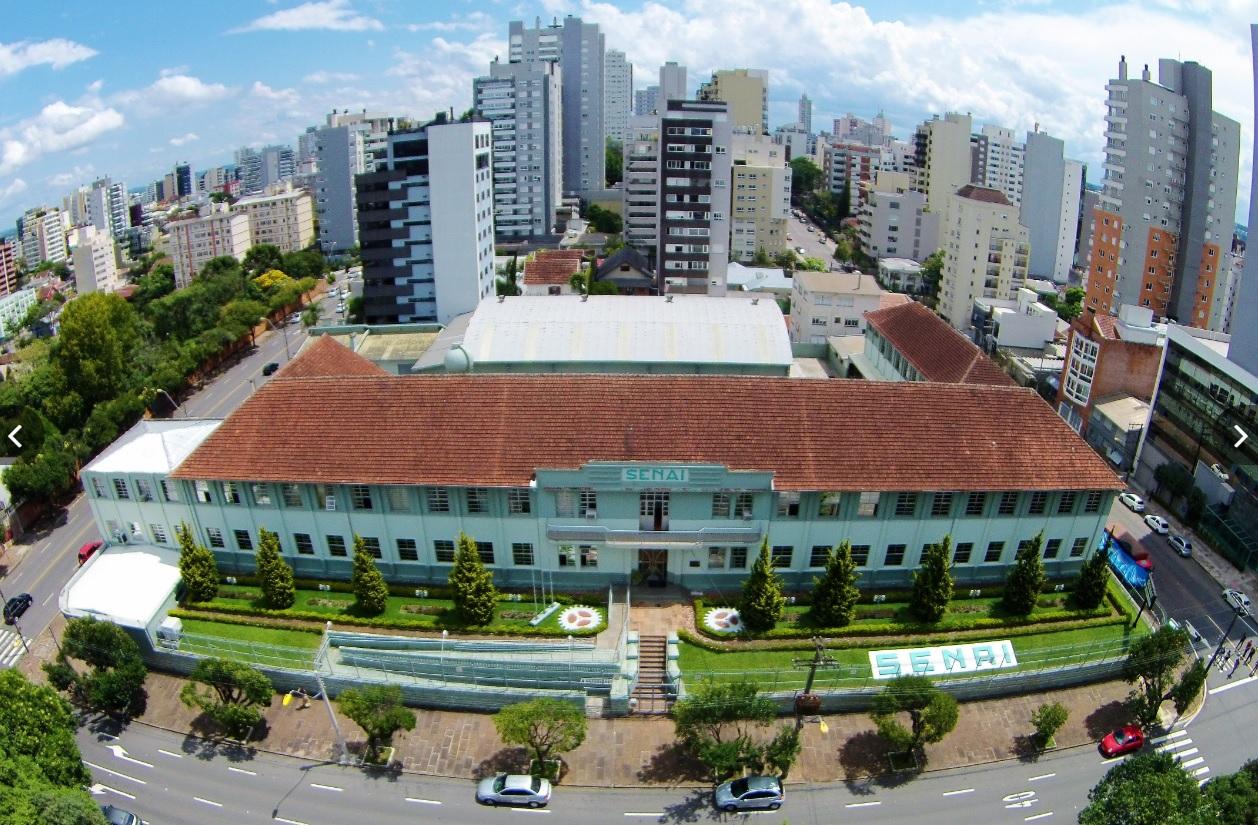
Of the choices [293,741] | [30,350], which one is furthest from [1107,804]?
[30,350]

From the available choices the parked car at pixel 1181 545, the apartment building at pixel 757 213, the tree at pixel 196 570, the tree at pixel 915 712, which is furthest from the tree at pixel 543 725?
the apartment building at pixel 757 213

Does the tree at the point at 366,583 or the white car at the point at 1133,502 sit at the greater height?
the tree at the point at 366,583

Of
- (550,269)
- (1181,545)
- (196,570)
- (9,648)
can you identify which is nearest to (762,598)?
(196,570)

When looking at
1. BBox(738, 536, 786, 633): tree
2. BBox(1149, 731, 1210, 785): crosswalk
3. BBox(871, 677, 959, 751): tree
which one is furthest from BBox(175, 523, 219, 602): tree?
BBox(1149, 731, 1210, 785): crosswalk

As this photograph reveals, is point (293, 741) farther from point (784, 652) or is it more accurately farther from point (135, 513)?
point (784, 652)

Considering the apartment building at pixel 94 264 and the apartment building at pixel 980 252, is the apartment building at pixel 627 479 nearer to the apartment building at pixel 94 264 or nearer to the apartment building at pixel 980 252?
the apartment building at pixel 980 252

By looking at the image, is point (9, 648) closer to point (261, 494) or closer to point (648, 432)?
point (261, 494)
